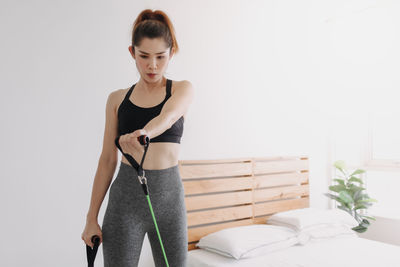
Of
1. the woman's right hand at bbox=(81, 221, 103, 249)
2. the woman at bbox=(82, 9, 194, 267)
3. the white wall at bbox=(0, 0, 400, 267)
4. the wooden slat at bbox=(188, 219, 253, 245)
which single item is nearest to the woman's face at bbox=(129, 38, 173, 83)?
the woman at bbox=(82, 9, 194, 267)

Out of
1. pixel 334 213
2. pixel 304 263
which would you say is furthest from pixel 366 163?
pixel 304 263

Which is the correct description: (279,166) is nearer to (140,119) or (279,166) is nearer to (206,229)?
(206,229)

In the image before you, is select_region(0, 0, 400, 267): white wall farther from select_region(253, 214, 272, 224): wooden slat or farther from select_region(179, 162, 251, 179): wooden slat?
select_region(253, 214, 272, 224): wooden slat

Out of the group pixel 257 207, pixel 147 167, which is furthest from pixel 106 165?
pixel 257 207

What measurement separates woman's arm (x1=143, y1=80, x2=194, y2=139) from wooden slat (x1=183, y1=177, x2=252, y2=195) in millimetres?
1267

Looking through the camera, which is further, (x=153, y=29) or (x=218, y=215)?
(x=218, y=215)

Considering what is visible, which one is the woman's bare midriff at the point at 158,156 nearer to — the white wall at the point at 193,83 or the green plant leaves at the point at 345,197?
the white wall at the point at 193,83

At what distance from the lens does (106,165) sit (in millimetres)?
1236

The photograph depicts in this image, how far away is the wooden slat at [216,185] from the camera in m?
2.46

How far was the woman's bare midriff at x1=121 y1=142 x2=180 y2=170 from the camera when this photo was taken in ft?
3.82

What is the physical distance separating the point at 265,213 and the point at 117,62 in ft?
5.34

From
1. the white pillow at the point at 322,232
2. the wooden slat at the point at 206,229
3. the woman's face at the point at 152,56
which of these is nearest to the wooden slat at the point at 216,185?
the wooden slat at the point at 206,229

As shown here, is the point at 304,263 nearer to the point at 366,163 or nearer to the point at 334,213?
the point at 334,213

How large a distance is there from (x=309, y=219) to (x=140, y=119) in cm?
187
